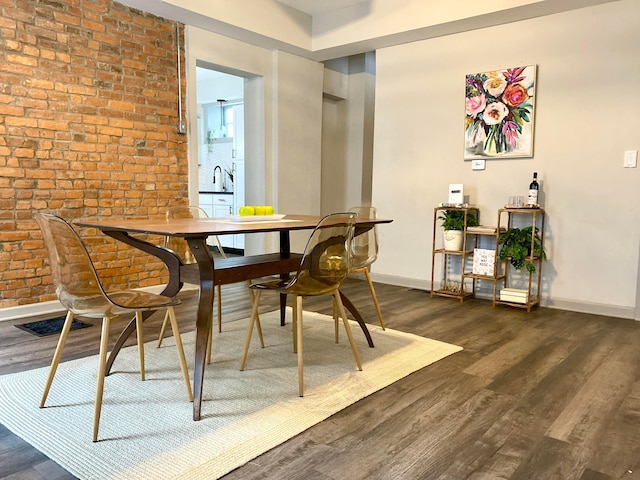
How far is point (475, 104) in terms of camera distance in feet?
13.9

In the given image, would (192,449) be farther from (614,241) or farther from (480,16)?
(480,16)

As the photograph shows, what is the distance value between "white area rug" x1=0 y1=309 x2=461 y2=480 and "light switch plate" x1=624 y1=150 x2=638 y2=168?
7.01 feet

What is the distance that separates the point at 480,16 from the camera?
3.89m

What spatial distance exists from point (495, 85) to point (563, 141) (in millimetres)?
783

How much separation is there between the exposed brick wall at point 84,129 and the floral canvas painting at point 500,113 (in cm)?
270

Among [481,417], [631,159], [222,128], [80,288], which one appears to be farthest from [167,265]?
[222,128]

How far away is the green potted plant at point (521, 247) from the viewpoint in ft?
12.3

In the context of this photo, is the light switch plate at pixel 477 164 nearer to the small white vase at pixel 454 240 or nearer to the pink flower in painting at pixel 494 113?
the pink flower in painting at pixel 494 113

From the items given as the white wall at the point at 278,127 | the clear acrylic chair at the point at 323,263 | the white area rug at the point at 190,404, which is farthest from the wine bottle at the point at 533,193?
the white wall at the point at 278,127

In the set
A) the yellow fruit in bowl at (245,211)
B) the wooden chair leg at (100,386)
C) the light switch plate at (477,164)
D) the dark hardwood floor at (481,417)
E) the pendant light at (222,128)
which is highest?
the pendant light at (222,128)

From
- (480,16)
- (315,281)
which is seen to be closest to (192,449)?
(315,281)

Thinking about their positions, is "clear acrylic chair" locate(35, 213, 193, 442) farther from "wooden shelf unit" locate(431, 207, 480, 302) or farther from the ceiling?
the ceiling

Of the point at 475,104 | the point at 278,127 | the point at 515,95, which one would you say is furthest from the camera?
the point at 278,127

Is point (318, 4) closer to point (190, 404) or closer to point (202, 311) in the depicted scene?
point (202, 311)
